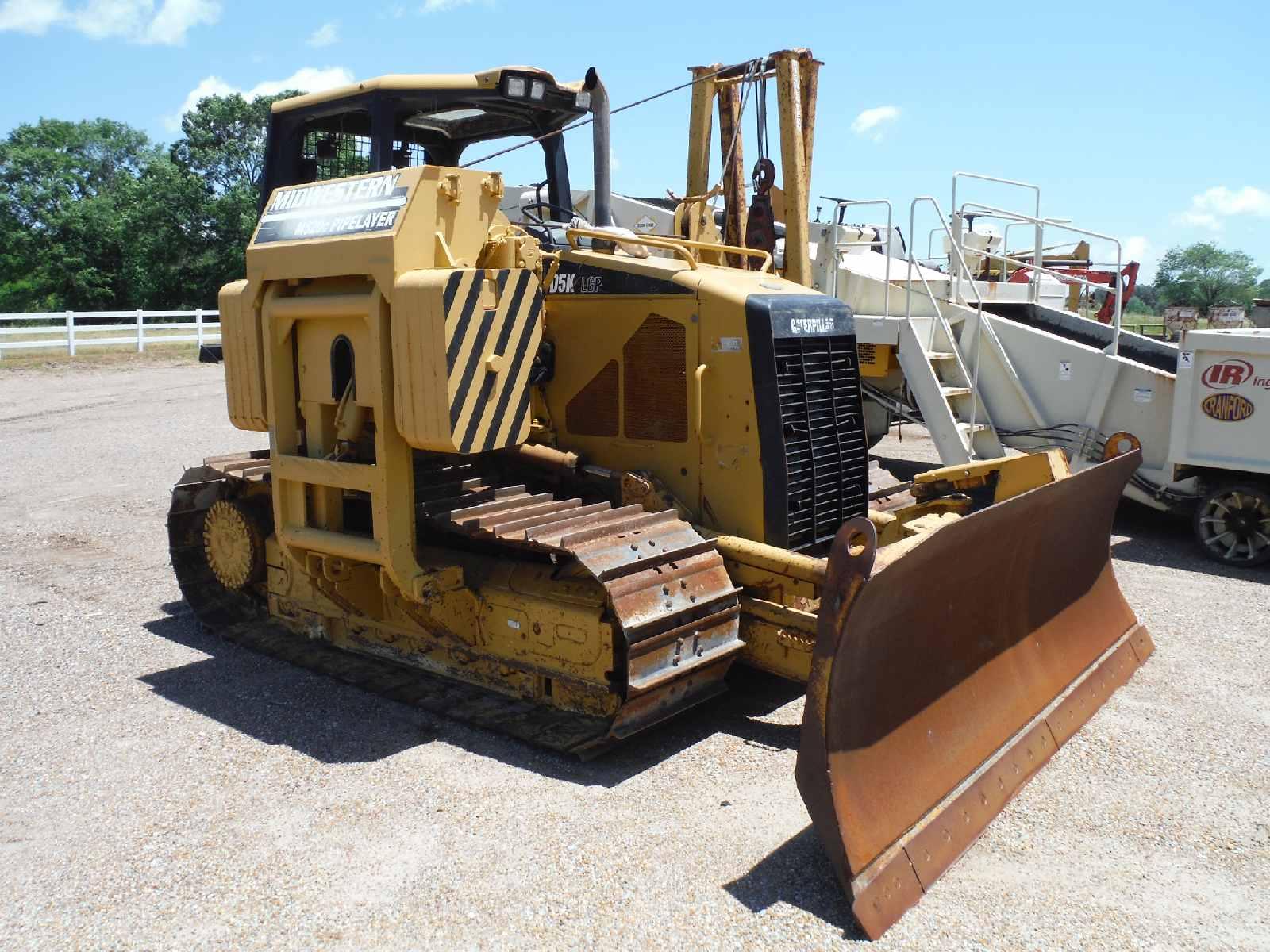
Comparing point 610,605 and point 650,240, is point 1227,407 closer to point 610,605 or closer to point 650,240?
point 650,240

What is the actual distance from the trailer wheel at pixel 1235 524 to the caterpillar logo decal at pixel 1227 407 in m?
0.52

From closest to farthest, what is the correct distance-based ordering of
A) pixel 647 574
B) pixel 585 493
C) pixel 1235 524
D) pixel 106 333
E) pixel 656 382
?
pixel 647 574, pixel 656 382, pixel 585 493, pixel 1235 524, pixel 106 333

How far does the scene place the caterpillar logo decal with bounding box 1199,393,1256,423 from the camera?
838cm

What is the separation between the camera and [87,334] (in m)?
27.0

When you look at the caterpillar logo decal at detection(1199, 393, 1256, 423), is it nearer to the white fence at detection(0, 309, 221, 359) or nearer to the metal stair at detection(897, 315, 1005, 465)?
the metal stair at detection(897, 315, 1005, 465)

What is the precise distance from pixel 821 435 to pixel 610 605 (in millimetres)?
1678

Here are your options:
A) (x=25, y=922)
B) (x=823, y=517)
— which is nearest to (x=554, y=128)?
(x=823, y=517)

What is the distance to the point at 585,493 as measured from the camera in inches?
226

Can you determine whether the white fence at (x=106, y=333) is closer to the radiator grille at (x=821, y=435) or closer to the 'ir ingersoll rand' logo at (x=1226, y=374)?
the 'ir ingersoll rand' logo at (x=1226, y=374)

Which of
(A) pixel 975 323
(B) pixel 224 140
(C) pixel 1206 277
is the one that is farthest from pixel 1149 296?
(A) pixel 975 323

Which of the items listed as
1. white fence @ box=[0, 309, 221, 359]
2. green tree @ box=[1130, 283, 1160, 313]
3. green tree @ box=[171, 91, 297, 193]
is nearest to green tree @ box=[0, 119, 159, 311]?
green tree @ box=[171, 91, 297, 193]

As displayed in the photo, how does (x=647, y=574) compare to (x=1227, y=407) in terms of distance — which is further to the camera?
(x=1227, y=407)

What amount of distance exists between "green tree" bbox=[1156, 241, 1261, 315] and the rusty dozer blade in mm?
63898

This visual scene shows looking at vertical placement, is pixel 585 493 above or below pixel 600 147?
below
